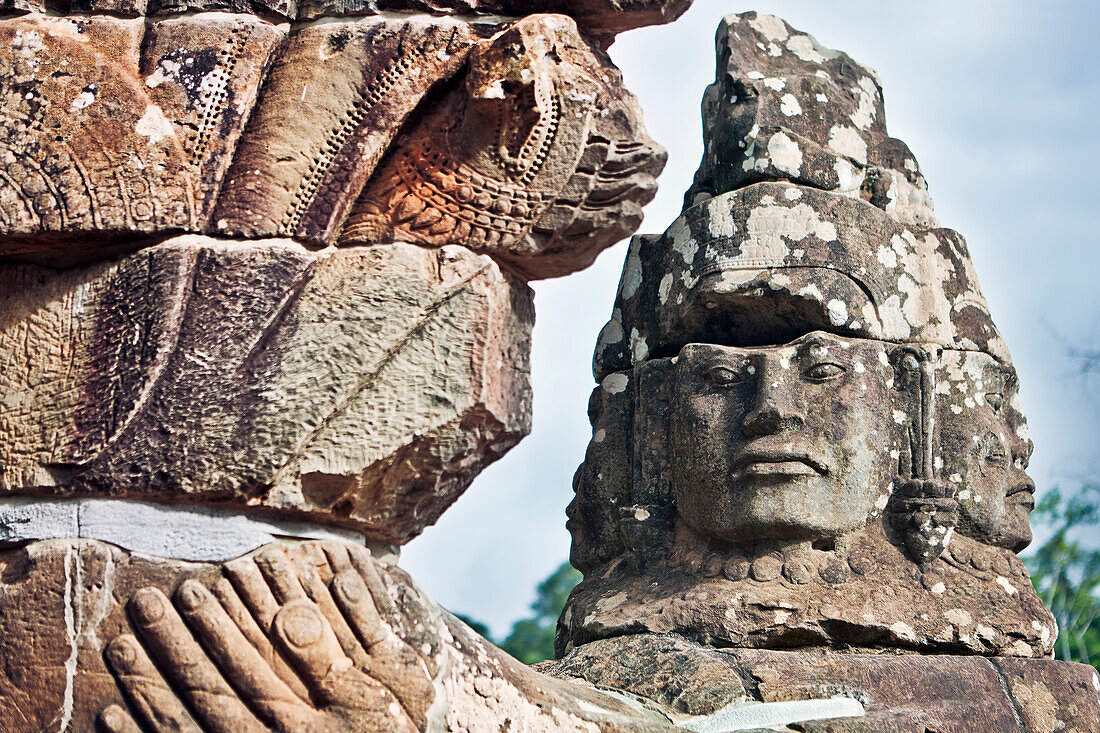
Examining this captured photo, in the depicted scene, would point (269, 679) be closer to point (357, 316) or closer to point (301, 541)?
point (301, 541)

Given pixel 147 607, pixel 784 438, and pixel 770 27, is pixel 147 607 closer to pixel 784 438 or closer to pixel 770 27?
pixel 784 438

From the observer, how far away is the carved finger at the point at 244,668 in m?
2.39

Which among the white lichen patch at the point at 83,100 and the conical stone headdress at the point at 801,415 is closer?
the white lichen patch at the point at 83,100

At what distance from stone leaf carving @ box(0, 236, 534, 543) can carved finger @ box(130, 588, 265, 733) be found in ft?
0.77

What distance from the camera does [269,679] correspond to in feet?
7.88

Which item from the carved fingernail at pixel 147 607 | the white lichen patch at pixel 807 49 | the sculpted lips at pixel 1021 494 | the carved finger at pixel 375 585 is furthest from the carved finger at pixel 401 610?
the white lichen patch at pixel 807 49

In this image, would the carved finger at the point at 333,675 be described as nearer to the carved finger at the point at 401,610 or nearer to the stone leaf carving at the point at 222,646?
the stone leaf carving at the point at 222,646

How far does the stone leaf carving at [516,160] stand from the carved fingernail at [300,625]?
77 cm

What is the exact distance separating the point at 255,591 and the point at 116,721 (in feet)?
1.06

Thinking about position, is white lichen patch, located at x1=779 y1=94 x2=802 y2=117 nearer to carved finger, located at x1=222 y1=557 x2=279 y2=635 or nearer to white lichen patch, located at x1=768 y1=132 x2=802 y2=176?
white lichen patch, located at x1=768 y1=132 x2=802 y2=176

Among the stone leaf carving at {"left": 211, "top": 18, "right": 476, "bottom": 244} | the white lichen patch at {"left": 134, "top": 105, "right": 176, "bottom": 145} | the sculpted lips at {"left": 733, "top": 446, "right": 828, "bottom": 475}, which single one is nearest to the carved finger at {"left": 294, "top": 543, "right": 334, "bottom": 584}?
the stone leaf carving at {"left": 211, "top": 18, "right": 476, "bottom": 244}

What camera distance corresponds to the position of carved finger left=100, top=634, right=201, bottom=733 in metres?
2.38

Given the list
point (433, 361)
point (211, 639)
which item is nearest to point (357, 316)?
point (433, 361)

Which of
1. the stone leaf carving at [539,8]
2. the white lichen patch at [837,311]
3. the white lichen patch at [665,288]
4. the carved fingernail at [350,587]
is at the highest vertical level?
the white lichen patch at [665,288]
